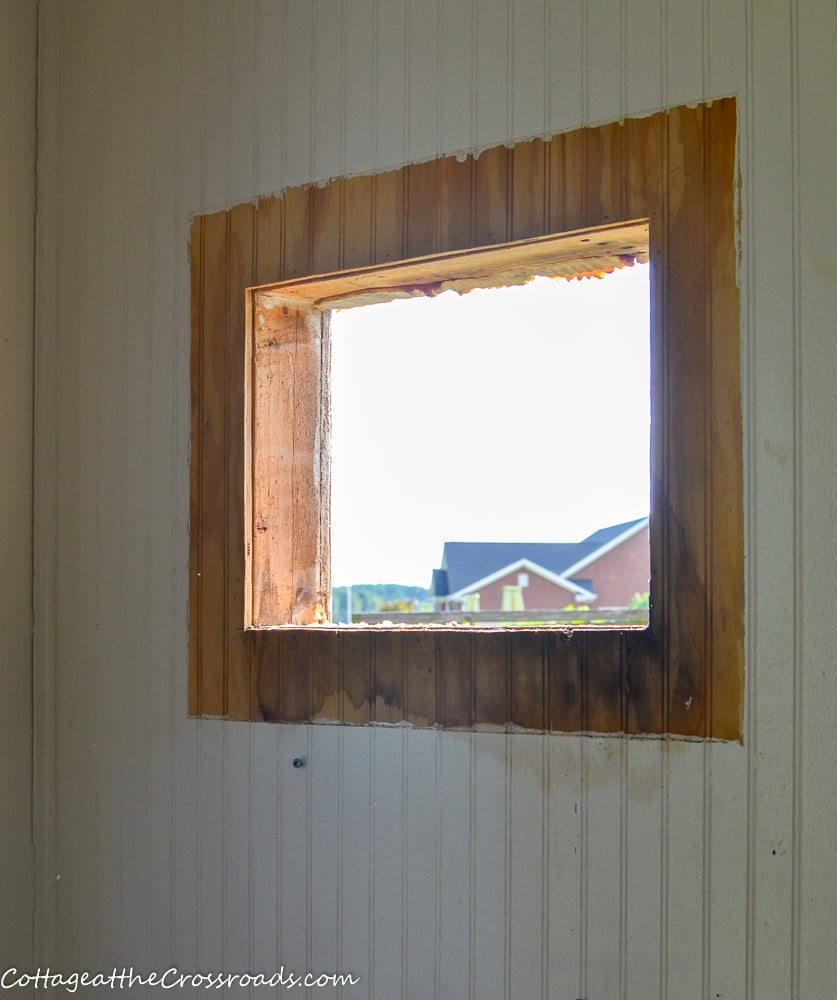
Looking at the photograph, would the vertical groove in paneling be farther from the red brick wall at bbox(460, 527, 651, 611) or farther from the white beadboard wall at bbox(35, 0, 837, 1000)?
the red brick wall at bbox(460, 527, 651, 611)

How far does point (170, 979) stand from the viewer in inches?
94.5

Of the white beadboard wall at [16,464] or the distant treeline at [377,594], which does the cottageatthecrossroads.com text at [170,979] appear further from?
the distant treeline at [377,594]

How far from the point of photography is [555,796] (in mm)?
1933

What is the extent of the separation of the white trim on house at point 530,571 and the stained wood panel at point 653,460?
1274cm

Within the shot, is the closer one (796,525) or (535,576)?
(796,525)

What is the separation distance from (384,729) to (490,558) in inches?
528

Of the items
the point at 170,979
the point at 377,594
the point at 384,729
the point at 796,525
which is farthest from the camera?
the point at 377,594

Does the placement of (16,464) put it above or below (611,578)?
above

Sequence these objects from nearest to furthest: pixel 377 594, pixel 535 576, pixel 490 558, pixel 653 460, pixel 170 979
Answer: pixel 653 460, pixel 170 979, pixel 490 558, pixel 535 576, pixel 377 594

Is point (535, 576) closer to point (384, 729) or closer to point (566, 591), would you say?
point (566, 591)

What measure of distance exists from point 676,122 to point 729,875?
1299mm

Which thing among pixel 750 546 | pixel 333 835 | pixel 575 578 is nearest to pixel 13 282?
pixel 333 835

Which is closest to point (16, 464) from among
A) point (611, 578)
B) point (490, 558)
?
point (490, 558)

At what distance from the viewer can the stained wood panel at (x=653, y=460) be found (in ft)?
5.92
